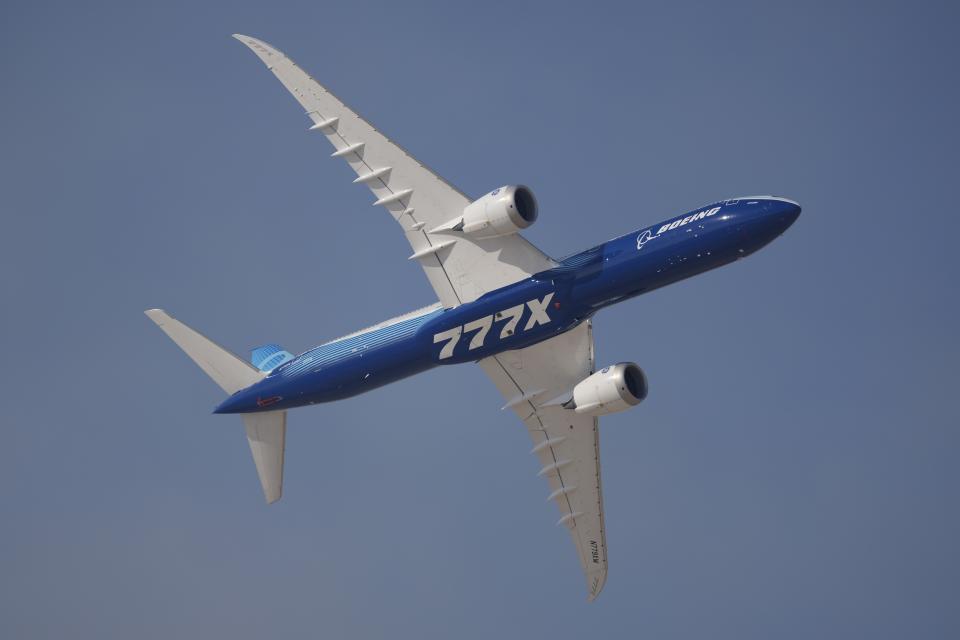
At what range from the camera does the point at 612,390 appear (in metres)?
64.9

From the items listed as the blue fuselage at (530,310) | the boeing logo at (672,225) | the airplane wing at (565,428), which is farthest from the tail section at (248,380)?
the boeing logo at (672,225)

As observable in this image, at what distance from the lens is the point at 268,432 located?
2739 inches

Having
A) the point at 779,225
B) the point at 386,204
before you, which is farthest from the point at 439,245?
the point at 779,225

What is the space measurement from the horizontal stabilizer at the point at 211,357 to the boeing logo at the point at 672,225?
19.6 meters

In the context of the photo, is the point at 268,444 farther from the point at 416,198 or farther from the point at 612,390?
the point at 612,390

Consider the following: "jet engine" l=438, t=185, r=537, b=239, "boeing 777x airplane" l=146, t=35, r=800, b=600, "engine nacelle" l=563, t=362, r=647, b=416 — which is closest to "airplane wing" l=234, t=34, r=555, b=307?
"boeing 777x airplane" l=146, t=35, r=800, b=600

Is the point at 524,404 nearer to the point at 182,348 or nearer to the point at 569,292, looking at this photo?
the point at 569,292

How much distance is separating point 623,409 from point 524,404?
6.76 metres

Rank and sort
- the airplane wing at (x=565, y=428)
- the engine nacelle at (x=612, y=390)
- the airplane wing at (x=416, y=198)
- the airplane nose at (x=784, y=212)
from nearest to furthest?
the airplane nose at (x=784, y=212) < the airplane wing at (x=416, y=198) < the engine nacelle at (x=612, y=390) < the airplane wing at (x=565, y=428)

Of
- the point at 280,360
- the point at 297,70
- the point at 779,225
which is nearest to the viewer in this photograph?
the point at 779,225

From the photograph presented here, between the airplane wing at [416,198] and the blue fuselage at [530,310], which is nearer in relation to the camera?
the blue fuselage at [530,310]

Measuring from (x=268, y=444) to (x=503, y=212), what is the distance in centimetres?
1745

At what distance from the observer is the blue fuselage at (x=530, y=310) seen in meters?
60.5

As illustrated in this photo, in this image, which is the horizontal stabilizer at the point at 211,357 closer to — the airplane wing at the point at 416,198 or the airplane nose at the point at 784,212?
the airplane wing at the point at 416,198
